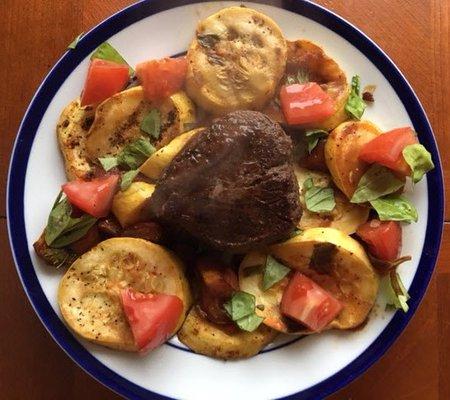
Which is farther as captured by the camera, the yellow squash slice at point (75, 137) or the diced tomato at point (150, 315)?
the yellow squash slice at point (75, 137)

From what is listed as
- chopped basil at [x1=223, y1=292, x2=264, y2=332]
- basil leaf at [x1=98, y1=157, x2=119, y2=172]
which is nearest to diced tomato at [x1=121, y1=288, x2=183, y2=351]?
chopped basil at [x1=223, y1=292, x2=264, y2=332]

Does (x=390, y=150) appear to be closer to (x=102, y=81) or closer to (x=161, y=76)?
(x=161, y=76)

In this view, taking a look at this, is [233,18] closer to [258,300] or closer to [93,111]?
[93,111]

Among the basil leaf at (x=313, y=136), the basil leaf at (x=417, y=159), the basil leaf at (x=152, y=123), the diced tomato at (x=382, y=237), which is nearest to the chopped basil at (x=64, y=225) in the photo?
the basil leaf at (x=152, y=123)

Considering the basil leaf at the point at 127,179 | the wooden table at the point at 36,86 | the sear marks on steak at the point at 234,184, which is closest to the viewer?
the sear marks on steak at the point at 234,184

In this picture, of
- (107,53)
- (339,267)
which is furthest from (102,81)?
(339,267)

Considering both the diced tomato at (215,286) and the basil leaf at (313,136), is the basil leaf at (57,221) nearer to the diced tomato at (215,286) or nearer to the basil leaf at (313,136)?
the diced tomato at (215,286)

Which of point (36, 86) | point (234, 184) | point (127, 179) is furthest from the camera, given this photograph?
point (36, 86)

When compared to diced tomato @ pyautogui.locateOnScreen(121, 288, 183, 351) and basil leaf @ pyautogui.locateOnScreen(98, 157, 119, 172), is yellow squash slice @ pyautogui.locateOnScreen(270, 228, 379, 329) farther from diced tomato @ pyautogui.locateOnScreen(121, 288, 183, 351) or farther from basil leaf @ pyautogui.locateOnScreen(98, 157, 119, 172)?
basil leaf @ pyautogui.locateOnScreen(98, 157, 119, 172)
